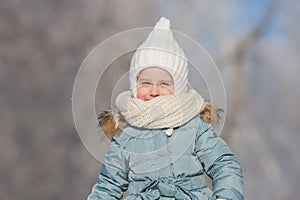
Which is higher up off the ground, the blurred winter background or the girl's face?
the blurred winter background

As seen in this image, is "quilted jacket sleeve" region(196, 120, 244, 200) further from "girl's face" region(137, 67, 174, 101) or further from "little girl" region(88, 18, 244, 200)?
"girl's face" region(137, 67, 174, 101)

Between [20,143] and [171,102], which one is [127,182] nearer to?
[171,102]

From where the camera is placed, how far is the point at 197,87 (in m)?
2.04

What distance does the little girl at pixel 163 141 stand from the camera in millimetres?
1688

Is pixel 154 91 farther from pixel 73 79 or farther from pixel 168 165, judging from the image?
pixel 73 79

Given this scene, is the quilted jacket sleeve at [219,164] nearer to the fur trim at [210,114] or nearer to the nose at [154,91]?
the fur trim at [210,114]

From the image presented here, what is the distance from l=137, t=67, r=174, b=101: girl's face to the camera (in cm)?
178

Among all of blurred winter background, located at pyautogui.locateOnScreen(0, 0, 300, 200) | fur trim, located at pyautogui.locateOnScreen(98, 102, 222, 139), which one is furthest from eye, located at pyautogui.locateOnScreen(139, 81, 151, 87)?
blurred winter background, located at pyautogui.locateOnScreen(0, 0, 300, 200)

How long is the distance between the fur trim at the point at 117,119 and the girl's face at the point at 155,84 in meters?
0.09

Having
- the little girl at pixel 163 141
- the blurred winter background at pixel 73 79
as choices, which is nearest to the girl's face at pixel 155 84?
the little girl at pixel 163 141

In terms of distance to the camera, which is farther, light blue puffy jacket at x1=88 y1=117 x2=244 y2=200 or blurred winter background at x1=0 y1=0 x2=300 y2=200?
blurred winter background at x1=0 y1=0 x2=300 y2=200

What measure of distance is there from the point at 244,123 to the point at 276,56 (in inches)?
22.0

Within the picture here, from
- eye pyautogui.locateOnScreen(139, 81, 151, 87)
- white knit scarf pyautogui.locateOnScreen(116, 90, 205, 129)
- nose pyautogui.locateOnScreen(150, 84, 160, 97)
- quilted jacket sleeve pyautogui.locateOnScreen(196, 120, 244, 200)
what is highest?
eye pyautogui.locateOnScreen(139, 81, 151, 87)

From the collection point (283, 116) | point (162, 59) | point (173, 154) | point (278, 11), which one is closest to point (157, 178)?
point (173, 154)
